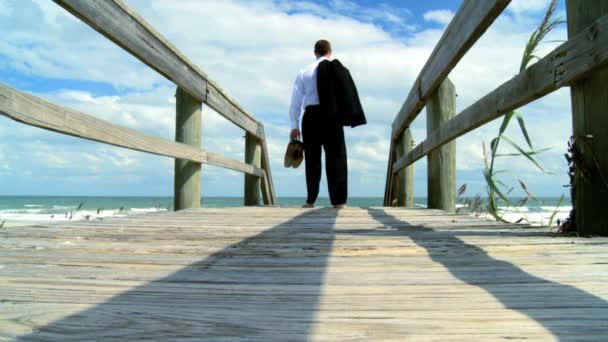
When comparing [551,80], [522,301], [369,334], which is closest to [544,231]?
[551,80]

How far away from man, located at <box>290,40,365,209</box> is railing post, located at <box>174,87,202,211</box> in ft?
4.12

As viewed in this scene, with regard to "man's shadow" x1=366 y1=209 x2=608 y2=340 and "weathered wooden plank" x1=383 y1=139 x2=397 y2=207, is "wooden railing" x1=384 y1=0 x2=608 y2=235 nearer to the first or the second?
"man's shadow" x1=366 y1=209 x2=608 y2=340

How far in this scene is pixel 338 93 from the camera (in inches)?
175

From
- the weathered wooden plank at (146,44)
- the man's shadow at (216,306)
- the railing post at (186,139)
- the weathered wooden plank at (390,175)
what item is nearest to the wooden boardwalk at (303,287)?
the man's shadow at (216,306)

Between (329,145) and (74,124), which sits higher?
(329,145)

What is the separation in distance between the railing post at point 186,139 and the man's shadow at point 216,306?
206 centimetres

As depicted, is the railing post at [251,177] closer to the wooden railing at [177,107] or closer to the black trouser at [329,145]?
the wooden railing at [177,107]

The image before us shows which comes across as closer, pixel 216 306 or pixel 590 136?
pixel 216 306

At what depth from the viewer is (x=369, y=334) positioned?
817mm

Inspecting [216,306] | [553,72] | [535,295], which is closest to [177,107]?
[553,72]

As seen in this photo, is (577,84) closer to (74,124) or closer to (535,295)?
(535,295)

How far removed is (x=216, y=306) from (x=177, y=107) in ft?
8.88

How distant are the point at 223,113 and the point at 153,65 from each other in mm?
1371

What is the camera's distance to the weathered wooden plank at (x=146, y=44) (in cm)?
205
